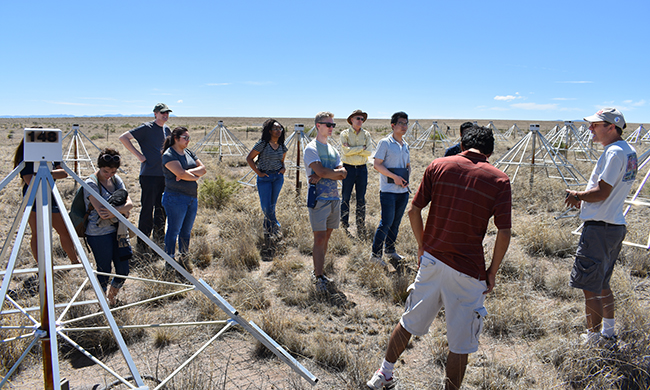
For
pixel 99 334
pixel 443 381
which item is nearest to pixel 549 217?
pixel 443 381

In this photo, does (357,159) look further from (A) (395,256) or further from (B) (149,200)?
(B) (149,200)

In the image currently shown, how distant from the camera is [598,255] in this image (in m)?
2.88

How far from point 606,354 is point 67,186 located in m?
10.9

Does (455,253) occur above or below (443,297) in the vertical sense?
above

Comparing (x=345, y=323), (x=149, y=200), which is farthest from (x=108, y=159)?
(x=345, y=323)

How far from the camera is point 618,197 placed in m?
2.84

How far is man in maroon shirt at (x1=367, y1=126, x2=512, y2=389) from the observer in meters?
2.20

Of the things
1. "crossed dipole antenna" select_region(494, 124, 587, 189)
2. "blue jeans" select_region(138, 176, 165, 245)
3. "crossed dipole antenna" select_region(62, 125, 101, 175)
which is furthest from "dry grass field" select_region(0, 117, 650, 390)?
"crossed dipole antenna" select_region(62, 125, 101, 175)

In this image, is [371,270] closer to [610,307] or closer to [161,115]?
[610,307]

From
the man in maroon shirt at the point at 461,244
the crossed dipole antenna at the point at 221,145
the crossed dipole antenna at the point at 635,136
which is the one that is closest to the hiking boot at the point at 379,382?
the man in maroon shirt at the point at 461,244

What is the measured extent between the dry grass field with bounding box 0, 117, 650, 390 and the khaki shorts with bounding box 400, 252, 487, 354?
0.55m

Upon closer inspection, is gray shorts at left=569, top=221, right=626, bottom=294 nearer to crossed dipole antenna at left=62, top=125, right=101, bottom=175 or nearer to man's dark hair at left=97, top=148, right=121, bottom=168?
man's dark hair at left=97, top=148, right=121, bottom=168

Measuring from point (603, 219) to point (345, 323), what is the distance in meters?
2.22

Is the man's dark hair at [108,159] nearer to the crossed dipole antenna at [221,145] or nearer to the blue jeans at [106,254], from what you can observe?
the blue jeans at [106,254]
